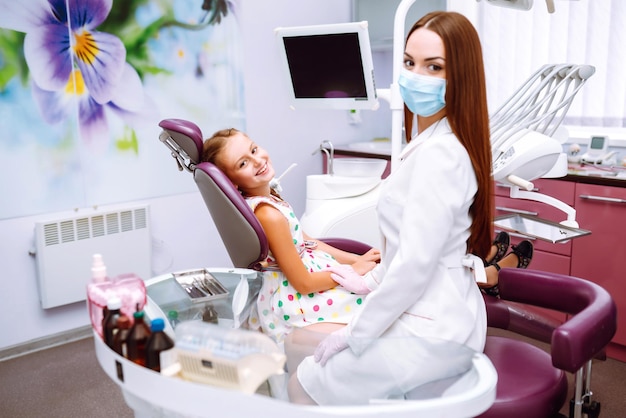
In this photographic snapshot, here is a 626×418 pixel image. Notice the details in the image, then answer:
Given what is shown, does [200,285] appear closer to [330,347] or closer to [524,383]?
[330,347]

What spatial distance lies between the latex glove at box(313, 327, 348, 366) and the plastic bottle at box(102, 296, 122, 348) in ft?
1.41

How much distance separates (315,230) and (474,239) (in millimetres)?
1378

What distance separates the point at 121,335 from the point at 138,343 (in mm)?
43

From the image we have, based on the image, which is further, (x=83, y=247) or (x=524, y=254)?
(x=83, y=247)

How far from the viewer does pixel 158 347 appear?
3.59ft

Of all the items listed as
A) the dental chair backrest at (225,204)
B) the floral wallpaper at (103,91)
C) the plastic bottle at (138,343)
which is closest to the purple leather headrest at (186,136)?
the dental chair backrest at (225,204)

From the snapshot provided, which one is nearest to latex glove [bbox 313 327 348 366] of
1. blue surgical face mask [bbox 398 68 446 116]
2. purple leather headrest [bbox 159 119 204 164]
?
blue surgical face mask [bbox 398 68 446 116]

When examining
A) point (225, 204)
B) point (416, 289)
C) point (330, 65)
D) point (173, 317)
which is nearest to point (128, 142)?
point (330, 65)

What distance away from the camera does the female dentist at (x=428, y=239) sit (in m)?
1.21

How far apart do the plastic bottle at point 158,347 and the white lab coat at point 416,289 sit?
28cm

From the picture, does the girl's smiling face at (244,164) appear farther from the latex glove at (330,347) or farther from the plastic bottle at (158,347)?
the plastic bottle at (158,347)

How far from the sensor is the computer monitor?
6.94ft

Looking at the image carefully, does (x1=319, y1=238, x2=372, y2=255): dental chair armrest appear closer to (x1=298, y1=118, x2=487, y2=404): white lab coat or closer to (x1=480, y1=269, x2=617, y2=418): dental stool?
(x1=480, y1=269, x2=617, y2=418): dental stool

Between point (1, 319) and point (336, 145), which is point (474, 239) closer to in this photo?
point (1, 319)
